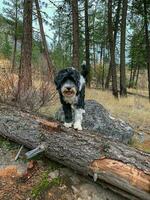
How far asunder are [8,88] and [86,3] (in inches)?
557

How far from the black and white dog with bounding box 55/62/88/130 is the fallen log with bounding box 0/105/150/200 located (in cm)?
28

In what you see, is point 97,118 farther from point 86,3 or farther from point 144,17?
point 86,3

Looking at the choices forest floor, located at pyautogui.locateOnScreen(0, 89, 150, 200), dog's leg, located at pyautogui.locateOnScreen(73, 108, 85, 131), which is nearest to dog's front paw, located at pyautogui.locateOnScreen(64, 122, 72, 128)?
dog's leg, located at pyautogui.locateOnScreen(73, 108, 85, 131)

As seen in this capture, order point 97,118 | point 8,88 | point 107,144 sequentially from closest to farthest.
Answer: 1. point 107,144
2. point 97,118
3. point 8,88

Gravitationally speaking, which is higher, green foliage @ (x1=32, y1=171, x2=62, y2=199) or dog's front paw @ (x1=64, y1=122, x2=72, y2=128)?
dog's front paw @ (x1=64, y1=122, x2=72, y2=128)

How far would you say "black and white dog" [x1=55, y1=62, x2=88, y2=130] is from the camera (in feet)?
19.3

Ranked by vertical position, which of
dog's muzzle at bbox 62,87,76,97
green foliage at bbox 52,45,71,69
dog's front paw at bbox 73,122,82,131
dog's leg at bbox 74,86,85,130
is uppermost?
green foliage at bbox 52,45,71,69

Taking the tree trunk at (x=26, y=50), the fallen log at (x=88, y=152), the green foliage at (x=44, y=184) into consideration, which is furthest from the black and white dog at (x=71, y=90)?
the tree trunk at (x=26, y=50)

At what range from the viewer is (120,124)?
891 centimetres

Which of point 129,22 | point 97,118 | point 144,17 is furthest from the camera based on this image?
point 129,22

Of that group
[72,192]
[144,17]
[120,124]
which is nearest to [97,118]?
[120,124]

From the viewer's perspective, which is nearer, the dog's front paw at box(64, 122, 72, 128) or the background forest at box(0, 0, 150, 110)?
the dog's front paw at box(64, 122, 72, 128)

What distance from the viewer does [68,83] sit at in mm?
5898

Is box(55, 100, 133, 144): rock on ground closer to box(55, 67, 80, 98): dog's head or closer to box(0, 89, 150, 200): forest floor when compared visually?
box(0, 89, 150, 200): forest floor
